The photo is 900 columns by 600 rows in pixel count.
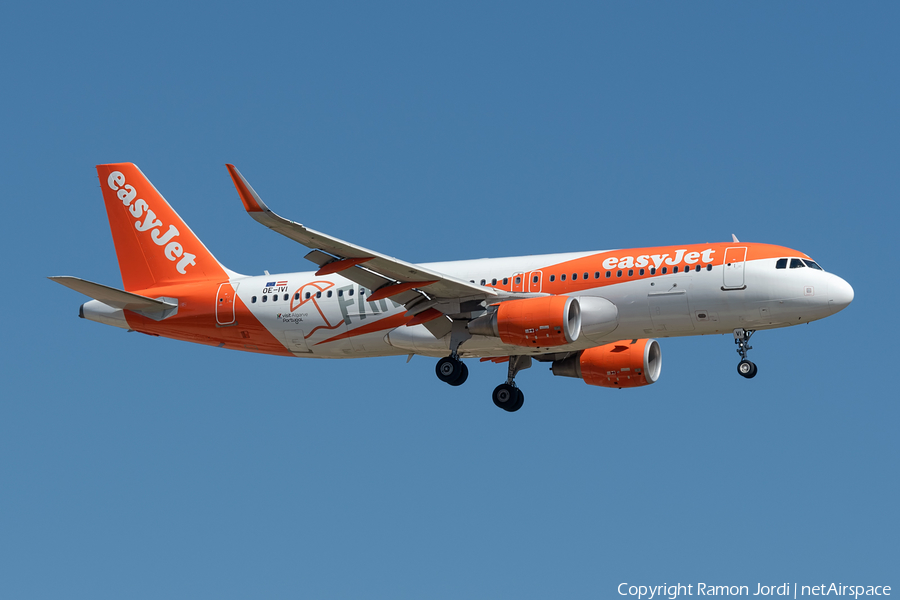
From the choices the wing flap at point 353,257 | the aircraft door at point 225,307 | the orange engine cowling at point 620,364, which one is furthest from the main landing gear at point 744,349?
the aircraft door at point 225,307

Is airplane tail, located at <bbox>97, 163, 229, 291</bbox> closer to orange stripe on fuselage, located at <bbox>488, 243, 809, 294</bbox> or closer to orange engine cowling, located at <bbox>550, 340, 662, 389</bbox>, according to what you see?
orange stripe on fuselage, located at <bbox>488, 243, 809, 294</bbox>

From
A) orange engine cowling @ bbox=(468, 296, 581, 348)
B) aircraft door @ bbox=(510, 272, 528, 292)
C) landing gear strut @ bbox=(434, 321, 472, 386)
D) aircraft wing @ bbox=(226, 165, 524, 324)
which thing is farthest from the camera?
landing gear strut @ bbox=(434, 321, 472, 386)

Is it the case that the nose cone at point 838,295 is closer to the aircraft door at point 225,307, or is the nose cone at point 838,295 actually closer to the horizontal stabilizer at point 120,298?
the aircraft door at point 225,307

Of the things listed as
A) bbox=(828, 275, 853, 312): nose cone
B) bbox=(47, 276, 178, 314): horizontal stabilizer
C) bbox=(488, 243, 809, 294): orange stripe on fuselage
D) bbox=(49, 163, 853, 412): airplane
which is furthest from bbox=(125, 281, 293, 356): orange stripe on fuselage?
bbox=(828, 275, 853, 312): nose cone

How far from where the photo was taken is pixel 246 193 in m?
32.2

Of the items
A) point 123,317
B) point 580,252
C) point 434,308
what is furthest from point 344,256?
point 123,317

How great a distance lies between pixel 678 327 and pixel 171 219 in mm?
21145

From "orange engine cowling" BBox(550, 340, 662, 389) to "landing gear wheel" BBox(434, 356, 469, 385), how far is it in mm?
5291

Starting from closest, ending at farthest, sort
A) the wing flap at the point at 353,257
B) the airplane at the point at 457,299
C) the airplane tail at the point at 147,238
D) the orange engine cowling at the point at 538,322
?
the wing flap at the point at 353,257
the airplane at the point at 457,299
the orange engine cowling at the point at 538,322
the airplane tail at the point at 147,238

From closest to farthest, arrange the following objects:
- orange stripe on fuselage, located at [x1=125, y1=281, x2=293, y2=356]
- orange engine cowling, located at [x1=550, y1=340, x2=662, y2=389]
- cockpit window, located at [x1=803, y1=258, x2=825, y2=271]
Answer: cockpit window, located at [x1=803, y1=258, x2=825, y2=271] < orange engine cowling, located at [x1=550, y1=340, x2=662, y2=389] < orange stripe on fuselage, located at [x1=125, y1=281, x2=293, y2=356]

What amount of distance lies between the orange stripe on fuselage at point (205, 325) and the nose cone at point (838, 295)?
752 inches

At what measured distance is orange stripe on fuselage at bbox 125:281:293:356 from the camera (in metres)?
43.3

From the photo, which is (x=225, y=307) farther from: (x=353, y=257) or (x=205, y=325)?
(x=353, y=257)

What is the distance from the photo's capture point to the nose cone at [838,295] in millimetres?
36688
